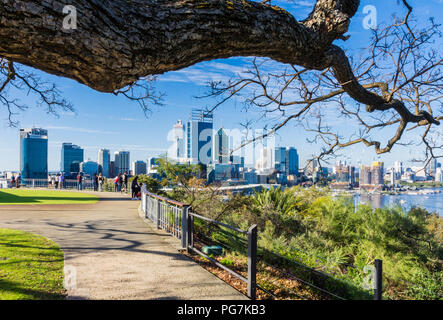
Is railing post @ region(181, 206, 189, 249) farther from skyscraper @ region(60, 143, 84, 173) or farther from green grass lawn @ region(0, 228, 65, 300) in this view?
skyscraper @ region(60, 143, 84, 173)

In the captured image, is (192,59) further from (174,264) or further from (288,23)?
(174,264)

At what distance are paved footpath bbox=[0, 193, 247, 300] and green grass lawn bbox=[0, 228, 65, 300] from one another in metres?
0.27

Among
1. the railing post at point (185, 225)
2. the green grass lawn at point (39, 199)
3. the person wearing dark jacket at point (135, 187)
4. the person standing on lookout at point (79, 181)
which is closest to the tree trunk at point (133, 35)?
the railing post at point (185, 225)

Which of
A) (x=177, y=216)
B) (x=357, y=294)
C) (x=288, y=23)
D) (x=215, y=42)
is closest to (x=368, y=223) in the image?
(x=357, y=294)

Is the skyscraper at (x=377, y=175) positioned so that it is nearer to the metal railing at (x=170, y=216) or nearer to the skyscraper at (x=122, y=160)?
the metal railing at (x=170, y=216)

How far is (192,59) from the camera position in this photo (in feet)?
11.9

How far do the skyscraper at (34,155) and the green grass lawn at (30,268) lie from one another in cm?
13711

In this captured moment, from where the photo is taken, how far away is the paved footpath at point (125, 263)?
489 centimetres

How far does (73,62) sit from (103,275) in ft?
13.6

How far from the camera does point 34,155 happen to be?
436ft

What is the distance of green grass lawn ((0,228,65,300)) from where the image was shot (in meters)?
4.70

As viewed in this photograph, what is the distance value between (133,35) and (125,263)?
4.96 m
